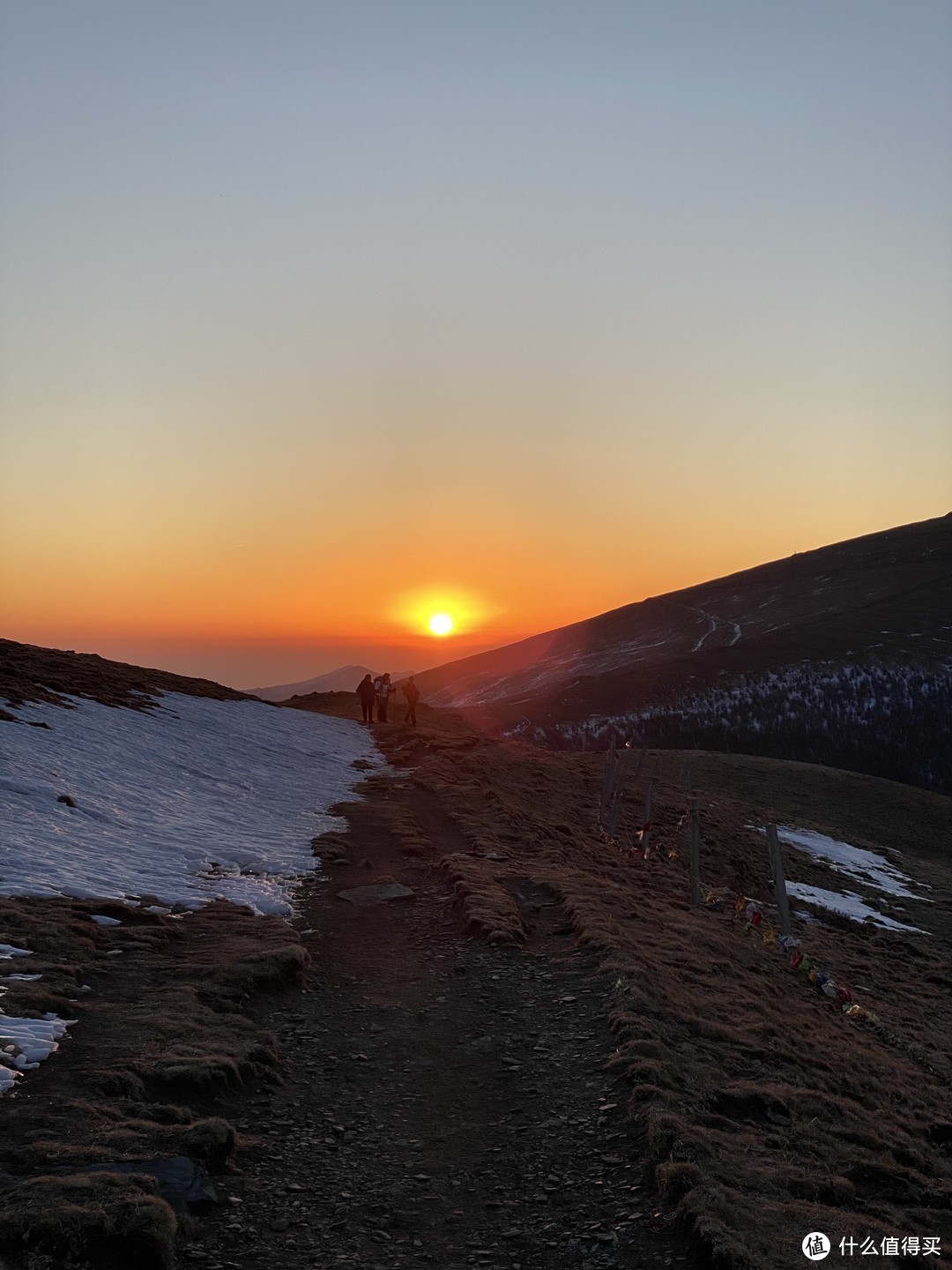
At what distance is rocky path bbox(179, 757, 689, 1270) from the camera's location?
7586 millimetres

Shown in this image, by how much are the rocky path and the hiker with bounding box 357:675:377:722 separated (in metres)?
39.6

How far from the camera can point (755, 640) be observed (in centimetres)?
15038

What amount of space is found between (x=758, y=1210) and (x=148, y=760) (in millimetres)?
27134

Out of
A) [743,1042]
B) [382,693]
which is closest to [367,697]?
[382,693]

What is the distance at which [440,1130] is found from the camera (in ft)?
31.7

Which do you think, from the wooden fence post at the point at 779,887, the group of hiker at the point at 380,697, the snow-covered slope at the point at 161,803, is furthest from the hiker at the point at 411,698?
the wooden fence post at the point at 779,887

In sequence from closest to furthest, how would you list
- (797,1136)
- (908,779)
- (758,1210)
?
A: (758,1210)
(797,1136)
(908,779)

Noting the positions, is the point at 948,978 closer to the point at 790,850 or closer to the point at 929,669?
the point at 790,850

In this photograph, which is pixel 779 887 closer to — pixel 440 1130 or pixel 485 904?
pixel 485 904

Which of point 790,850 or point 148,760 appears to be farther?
point 790,850

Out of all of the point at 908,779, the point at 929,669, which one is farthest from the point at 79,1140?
the point at 929,669

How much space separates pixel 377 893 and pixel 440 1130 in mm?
9954

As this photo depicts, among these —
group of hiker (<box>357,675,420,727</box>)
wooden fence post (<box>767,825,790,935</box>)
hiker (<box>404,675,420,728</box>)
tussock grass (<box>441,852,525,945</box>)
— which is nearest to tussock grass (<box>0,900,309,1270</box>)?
tussock grass (<box>441,852,525,945</box>)

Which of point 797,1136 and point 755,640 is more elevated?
point 755,640
